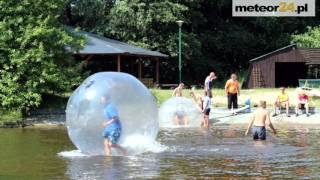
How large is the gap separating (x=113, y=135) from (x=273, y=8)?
41.7 meters

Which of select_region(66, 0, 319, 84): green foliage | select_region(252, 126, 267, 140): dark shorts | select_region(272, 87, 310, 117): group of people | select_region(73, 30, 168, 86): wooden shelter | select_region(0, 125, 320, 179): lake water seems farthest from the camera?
select_region(66, 0, 319, 84): green foliage

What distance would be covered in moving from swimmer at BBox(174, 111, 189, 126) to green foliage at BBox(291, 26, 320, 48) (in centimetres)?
3081

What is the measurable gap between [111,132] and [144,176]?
83.6 inches

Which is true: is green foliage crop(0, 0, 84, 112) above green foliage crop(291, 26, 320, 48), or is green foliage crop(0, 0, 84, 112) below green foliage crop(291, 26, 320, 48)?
below

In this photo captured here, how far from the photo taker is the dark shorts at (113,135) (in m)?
13.5

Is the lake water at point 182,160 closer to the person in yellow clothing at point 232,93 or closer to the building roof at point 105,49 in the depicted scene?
the person in yellow clothing at point 232,93

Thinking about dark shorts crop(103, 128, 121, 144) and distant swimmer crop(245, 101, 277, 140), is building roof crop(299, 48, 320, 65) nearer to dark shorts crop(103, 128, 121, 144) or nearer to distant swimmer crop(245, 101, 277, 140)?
distant swimmer crop(245, 101, 277, 140)

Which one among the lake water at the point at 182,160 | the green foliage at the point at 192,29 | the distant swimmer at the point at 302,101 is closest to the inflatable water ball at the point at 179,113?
the lake water at the point at 182,160

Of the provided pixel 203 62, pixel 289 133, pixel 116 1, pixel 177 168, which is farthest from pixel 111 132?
pixel 203 62

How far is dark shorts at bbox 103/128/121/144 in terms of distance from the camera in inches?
531

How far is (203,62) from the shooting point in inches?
2112

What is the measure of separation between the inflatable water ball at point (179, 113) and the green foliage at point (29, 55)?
6.41 metres

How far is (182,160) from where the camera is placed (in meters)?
13.7

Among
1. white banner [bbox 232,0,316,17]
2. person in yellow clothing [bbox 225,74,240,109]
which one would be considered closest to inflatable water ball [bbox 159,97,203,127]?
person in yellow clothing [bbox 225,74,240,109]
